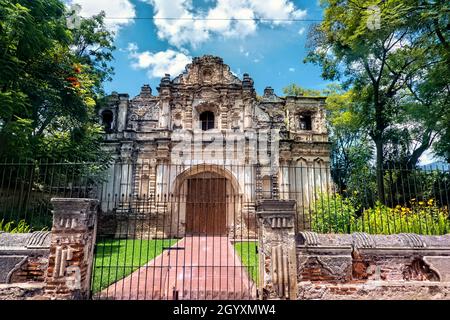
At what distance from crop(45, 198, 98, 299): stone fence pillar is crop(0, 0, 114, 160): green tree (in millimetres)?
5368

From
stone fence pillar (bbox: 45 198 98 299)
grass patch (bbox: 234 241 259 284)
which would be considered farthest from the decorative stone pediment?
stone fence pillar (bbox: 45 198 98 299)

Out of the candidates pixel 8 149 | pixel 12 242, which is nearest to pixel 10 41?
pixel 8 149

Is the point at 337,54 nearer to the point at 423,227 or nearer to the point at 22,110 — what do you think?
the point at 423,227

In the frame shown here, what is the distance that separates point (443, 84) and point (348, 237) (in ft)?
34.3

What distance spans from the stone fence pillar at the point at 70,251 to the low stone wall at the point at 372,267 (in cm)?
357

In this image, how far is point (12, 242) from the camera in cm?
547

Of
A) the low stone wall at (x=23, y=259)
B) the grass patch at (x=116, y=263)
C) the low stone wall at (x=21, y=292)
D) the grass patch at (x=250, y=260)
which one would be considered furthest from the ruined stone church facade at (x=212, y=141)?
the low stone wall at (x=21, y=292)

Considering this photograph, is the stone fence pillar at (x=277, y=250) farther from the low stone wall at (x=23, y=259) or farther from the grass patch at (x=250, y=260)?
the low stone wall at (x=23, y=259)

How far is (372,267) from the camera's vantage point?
18.1 feet

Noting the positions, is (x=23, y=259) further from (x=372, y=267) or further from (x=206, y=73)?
(x=206, y=73)

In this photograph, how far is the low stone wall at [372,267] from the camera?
523cm

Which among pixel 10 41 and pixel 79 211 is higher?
pixel 10 41

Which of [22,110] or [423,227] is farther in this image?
[22,110]

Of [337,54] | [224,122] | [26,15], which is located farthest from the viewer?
[224,122]
